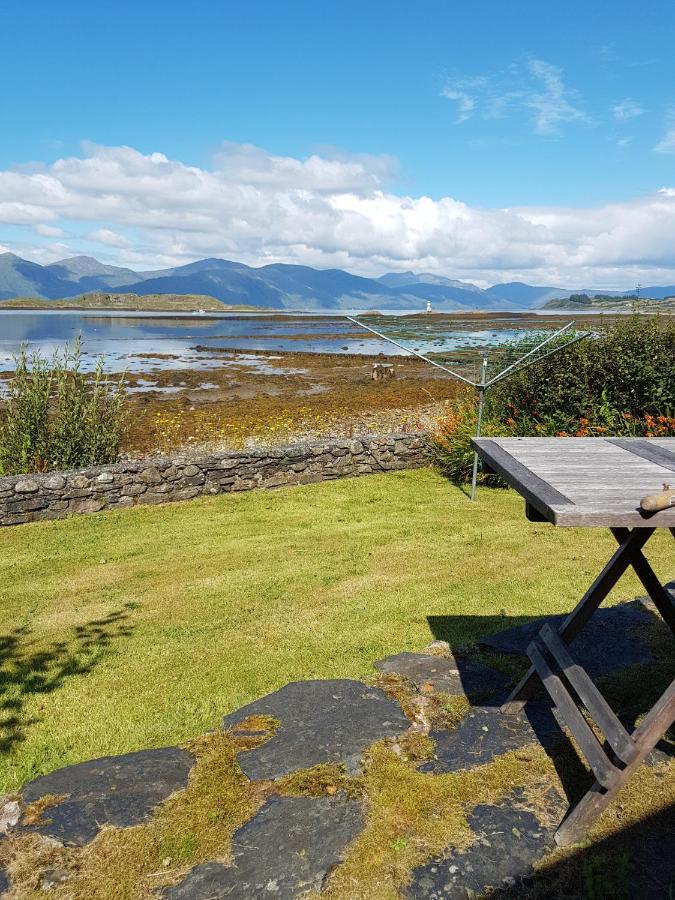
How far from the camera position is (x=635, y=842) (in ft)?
10.5

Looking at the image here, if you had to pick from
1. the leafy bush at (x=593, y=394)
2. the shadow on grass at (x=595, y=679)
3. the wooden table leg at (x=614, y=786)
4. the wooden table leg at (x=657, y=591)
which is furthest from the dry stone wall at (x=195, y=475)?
the wooden table leg at (x=614, y=786)

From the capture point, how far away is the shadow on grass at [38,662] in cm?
500

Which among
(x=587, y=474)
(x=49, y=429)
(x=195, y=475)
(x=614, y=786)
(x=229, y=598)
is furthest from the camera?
(x=49, y=429)

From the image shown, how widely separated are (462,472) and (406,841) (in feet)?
35.7

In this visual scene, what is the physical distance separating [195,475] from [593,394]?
28.1 ft

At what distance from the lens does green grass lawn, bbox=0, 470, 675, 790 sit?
203 inches

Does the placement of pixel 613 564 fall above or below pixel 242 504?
above

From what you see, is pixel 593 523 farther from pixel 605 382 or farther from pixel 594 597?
pixel 605 382

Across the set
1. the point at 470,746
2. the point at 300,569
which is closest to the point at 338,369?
the point at 300,569

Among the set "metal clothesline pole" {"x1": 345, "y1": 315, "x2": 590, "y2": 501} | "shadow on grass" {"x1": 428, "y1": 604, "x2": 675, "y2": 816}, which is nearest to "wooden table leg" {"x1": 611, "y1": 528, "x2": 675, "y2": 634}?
"shadow on grass" {"x1": 428, "y1": 604, "x2": 675, "y2": 816}

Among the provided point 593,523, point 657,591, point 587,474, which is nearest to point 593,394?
point 657,591

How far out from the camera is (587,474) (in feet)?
10.8

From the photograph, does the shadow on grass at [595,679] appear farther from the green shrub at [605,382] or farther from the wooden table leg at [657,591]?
the green shrub at [605,382]

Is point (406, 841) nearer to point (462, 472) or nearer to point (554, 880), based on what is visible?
point (554, 880)
